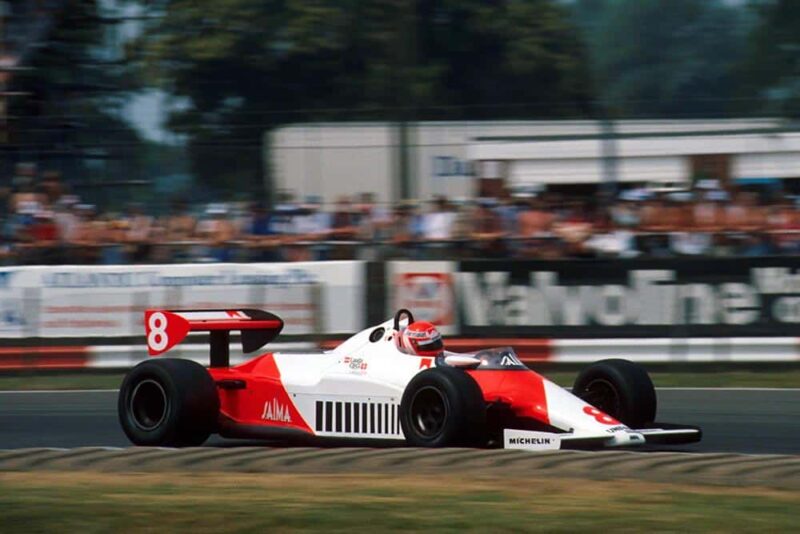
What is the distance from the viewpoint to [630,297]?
14812 millimetres

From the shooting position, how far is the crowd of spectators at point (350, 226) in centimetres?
1531

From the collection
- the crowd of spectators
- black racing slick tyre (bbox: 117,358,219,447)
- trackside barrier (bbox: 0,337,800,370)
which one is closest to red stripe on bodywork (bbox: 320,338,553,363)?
trackside barrier (bbox: 0,337,800,370)

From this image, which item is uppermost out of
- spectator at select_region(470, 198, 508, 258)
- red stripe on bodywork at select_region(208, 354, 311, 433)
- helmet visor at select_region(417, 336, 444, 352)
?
spectator at select_region(470, 198, 508, 258)

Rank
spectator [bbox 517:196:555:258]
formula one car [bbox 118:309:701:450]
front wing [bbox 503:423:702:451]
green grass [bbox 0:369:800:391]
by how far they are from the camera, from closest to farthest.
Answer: front wing [bbox 503:423:702:451] → formula one car [bbox 118:309:701:450] → green grass [bbox 0:369:800:391] → spectator [bbox 517:196:555:258]

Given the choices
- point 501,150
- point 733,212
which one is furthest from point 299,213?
point 733,212

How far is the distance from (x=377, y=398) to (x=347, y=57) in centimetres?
1317

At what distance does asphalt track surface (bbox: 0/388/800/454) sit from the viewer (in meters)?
9.34

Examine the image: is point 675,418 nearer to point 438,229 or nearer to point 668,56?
point 438,229

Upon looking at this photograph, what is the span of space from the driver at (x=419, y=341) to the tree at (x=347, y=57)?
9348mm

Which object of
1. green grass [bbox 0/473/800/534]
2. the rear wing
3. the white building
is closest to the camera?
A: green grass [bbox 0/473/800/534]

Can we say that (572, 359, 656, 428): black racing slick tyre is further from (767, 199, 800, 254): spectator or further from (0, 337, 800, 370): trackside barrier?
(767, 199, 800, 254): spectator

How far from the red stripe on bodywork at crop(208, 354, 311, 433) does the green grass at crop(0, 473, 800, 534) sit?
67.2 inches

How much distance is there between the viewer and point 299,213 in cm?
1619

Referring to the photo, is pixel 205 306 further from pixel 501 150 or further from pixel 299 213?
pixel 501 150
